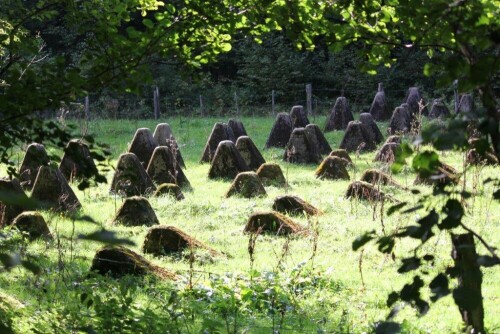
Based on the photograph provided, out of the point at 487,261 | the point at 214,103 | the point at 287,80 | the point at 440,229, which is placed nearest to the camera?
the point at 487,261

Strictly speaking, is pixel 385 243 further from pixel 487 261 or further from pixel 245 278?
pixel 245 278

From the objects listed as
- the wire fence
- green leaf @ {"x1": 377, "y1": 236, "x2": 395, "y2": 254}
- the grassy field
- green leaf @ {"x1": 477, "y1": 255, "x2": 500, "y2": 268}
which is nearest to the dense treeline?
the wire fence

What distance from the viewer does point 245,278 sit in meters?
7.39

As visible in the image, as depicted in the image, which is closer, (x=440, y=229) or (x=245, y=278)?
(x=440, y=229)

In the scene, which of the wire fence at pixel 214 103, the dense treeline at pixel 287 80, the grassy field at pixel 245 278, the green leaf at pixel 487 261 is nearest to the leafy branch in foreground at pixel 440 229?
the green leaf at pixel 487 261

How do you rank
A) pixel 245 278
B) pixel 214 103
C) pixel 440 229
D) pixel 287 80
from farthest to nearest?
pixel 287 80
pixel 214 103
pixel 245 278
pixel 440 229

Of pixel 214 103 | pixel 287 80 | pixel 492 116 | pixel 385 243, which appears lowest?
pixel 214 103

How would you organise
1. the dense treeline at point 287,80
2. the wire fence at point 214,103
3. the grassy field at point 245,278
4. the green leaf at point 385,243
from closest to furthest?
the green leaf at point 385,243 → the grassy field at point 245,278 → the wire fence at point 214,103 → the dense treeline at point 287,80

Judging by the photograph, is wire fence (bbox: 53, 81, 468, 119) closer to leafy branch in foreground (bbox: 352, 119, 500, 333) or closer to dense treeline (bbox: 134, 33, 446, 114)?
dense treeline (bbox: 134, 33, 446, 114)

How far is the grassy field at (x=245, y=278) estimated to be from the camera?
17.6ft

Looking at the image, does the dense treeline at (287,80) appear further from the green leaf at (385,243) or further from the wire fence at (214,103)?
the green leaf at (385,243)

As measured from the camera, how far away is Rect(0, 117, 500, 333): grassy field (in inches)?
211

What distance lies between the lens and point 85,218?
5.56ft

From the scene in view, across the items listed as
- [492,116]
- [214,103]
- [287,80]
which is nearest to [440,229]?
[492,116]
